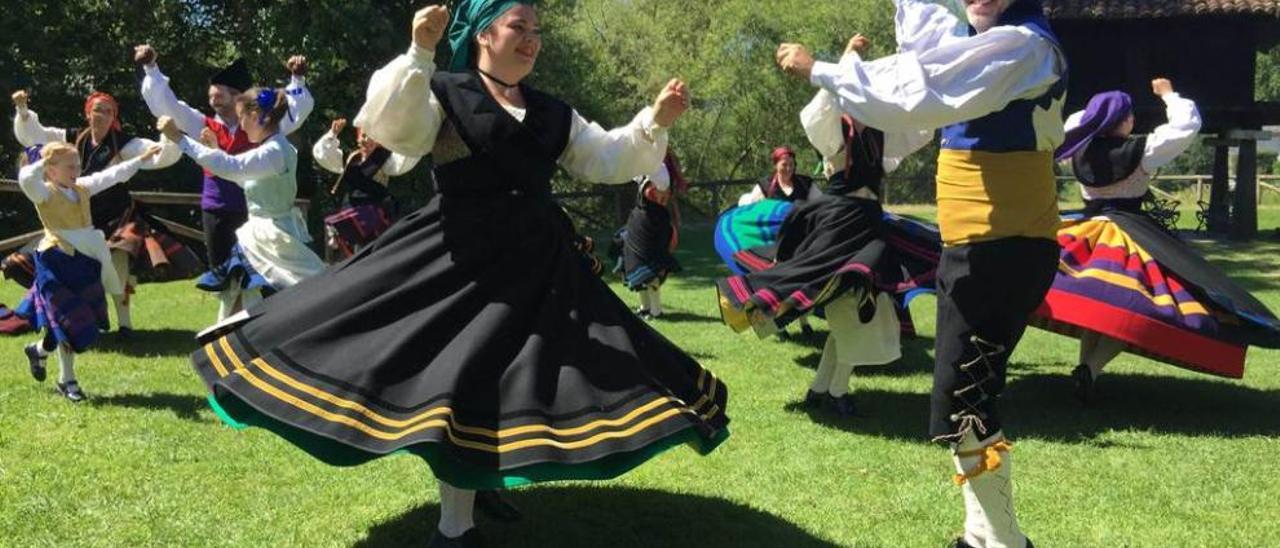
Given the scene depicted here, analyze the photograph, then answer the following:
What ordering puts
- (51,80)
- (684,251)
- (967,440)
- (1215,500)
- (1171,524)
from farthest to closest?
1. (684,251)
2. (51,80)
3. (1215,500)
4. (1171,524)
5. (967,440)

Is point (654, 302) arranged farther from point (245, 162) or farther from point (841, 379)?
point (245, 162)

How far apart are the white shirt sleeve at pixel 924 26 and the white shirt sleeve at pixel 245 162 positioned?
160 inches

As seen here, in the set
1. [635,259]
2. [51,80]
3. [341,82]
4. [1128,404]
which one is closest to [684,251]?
[341,82]

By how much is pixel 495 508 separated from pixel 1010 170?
226 centimetres

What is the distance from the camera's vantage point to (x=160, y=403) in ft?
19.6

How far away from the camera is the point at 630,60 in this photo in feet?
109

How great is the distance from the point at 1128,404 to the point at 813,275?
2370 millimetres

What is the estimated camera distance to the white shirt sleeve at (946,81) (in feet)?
9.33

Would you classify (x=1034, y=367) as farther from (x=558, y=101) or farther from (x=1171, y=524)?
(x=558, y=101)

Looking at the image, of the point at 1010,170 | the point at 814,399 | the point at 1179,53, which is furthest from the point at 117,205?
the point at 1179,53

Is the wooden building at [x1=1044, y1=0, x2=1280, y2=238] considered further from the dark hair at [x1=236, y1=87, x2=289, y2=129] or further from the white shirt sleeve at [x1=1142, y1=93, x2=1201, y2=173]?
the dark hair at [x1=236, y1=87, x2=289, y2=129]

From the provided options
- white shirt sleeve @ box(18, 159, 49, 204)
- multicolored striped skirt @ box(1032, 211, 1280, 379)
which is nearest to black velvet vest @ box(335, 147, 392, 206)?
white shirt sleeve @ box(18, 159, 49, 204)

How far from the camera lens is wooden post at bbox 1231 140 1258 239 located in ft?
68.9

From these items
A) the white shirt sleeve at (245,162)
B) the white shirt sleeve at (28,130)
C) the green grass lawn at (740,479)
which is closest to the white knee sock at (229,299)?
the green grass lawn at (740,479)
